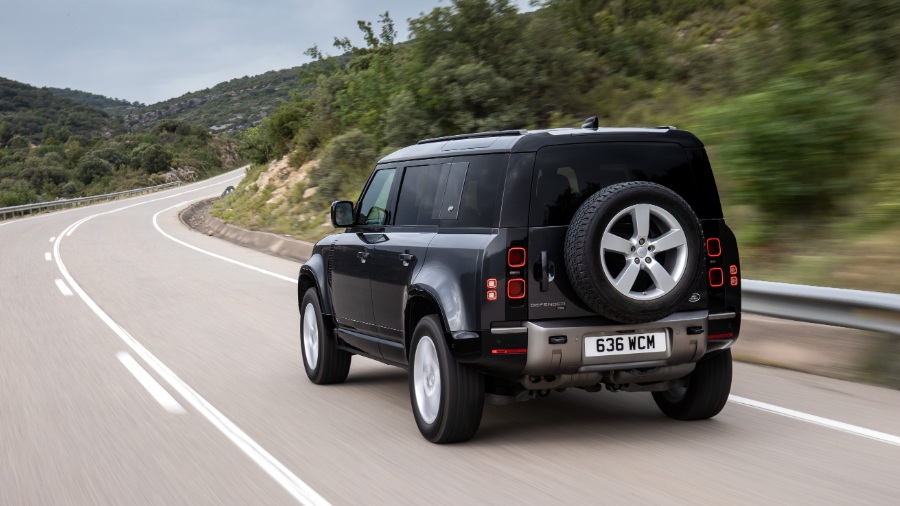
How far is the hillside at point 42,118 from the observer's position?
133375 millimetres

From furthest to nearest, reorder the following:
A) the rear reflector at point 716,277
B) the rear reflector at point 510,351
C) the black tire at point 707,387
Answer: the black tire at point 707,387 < the rear reflector at point 716,277 < the rear reflector at point 510,351

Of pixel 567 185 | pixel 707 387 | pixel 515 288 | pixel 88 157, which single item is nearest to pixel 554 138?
pixel 567 185

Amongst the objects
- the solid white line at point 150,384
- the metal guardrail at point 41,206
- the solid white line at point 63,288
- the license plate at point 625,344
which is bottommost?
the metal guardrail at point 41,206

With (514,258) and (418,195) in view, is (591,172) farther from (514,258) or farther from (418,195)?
(418,195)

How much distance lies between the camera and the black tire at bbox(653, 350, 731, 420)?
603 cm

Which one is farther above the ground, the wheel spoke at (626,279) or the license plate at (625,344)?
the wheel spoke at (626,279)

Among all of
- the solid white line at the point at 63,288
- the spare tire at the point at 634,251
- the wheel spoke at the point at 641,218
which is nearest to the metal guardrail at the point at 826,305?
the spare tire at the point at 634,251

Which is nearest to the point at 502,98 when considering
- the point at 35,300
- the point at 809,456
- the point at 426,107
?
the point at 426,107

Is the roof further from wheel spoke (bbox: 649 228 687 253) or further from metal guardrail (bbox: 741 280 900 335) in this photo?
metal guardrail (bbox: 741 280 900 335)

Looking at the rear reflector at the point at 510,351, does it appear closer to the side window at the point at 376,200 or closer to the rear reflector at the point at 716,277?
the rear reflector at the point at 716,277

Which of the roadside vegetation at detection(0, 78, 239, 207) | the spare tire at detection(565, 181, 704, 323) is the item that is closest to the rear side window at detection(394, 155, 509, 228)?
the spare tire at detection(565, 181, 704, 323)

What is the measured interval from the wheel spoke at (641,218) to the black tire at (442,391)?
1.22m

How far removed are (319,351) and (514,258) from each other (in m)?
3.04

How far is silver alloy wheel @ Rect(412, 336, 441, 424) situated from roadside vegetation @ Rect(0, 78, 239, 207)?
65.2m
